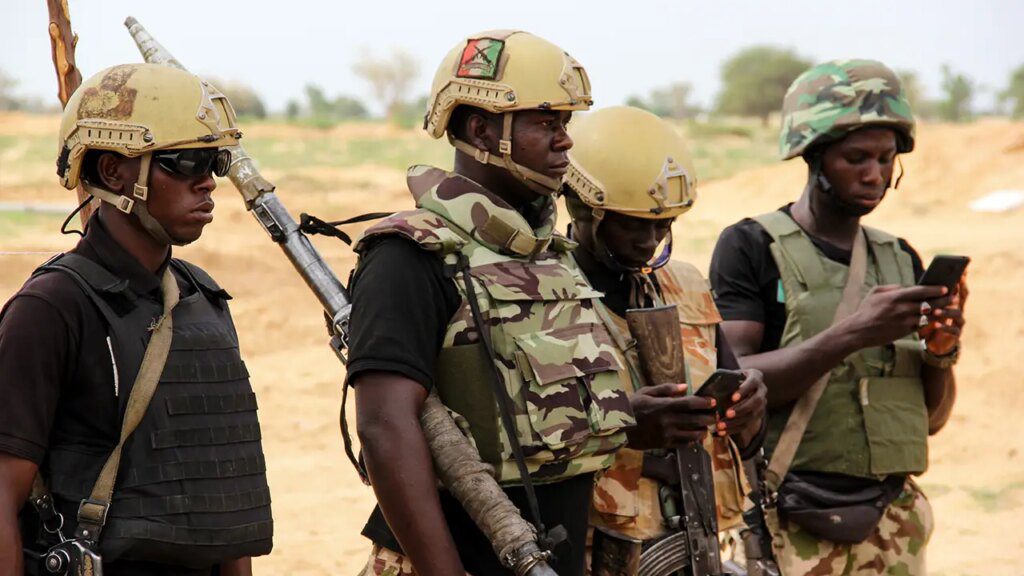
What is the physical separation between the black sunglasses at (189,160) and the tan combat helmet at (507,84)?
1.92 feet

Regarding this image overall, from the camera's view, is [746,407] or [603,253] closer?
[746,407]

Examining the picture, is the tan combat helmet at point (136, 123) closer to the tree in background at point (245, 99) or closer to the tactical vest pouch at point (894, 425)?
the tactical vest pouch at point (894, 425)

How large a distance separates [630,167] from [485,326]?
1.09 meters

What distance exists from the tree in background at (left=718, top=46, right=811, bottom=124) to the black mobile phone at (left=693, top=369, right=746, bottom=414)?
130 ft

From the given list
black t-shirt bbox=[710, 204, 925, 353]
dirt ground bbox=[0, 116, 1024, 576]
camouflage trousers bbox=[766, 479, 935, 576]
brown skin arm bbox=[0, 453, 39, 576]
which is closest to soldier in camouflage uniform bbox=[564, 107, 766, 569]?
black t-shirt bbox=[710, 204, 925, 353]

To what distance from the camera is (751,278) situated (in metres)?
5.07

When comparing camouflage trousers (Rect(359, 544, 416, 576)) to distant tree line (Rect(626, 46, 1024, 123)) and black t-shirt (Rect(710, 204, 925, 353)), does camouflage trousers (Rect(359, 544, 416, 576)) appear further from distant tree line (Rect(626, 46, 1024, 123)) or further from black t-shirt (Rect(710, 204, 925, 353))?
distant tree line (Rect(626, 46, 1024, 123))

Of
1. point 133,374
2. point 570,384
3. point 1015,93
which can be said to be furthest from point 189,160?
point 1015,93

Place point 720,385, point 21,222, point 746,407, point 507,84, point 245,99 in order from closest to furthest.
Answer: point 507,84 → point 720,385 → point 746,407 → point 21,222 → point 245,99

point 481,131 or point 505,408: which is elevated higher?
point 481,131

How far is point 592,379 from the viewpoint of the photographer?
3582 millimetres

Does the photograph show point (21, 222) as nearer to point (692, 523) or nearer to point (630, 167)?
point (630, 167)

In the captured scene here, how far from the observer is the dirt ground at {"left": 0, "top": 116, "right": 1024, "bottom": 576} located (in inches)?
418

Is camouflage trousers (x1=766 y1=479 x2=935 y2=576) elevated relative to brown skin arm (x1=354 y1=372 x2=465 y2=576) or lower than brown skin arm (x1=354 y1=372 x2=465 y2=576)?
lower
